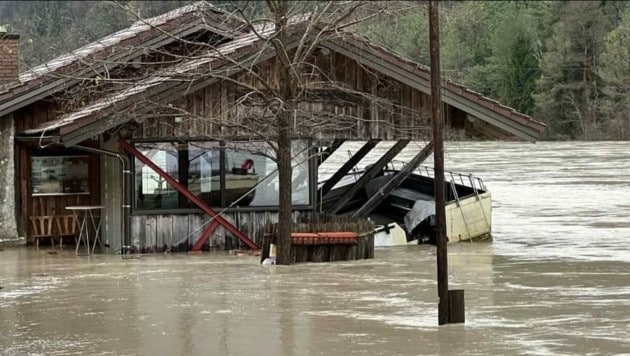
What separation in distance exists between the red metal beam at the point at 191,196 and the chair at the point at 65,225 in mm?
2967

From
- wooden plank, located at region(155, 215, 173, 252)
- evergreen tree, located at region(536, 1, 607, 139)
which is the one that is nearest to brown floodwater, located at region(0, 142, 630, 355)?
wooden plank, located at region(155, 215, 173, 252)

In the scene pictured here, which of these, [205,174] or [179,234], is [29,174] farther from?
[205,174]

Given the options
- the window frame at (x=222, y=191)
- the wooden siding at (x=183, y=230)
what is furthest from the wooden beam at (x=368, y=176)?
the wooden siding at (x=183, y=230)

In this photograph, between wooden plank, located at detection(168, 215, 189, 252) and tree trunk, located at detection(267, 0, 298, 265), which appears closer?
tree trunk, located at detection(267, 0, 298, 265)

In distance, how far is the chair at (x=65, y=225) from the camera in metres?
24.2

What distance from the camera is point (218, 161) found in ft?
75.3

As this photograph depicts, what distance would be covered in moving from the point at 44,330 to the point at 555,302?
21.5ft

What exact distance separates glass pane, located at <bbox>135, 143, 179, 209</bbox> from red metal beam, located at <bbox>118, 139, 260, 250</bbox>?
0.63 feet

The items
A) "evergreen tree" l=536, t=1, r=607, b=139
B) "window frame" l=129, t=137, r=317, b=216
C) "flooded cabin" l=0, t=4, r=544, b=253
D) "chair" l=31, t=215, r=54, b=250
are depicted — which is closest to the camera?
"flooded cabin" l=0, t=4, r=544, b=253

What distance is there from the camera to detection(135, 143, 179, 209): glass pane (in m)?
22.4

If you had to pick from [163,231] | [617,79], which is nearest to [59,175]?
[163,231]

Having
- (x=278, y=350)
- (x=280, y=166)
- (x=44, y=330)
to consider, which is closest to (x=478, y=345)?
(x=278, y=350)

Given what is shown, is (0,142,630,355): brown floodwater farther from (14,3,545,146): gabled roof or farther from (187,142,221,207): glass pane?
(14,3,545,146): gabled roof

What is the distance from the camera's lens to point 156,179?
74.1 ft
